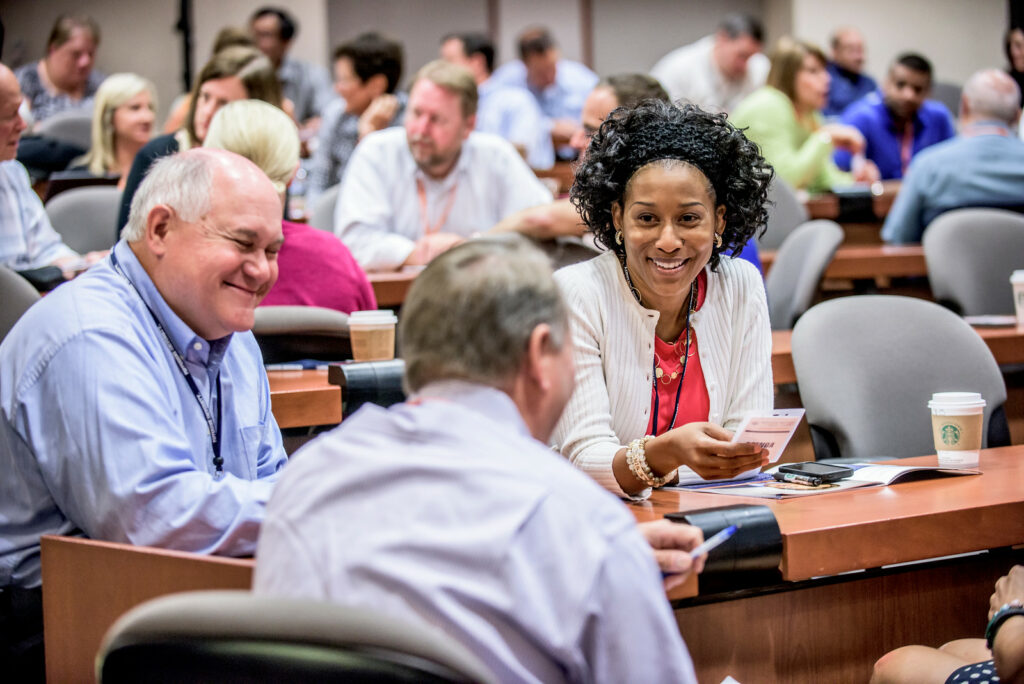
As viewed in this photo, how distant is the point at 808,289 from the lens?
3621 millimetres

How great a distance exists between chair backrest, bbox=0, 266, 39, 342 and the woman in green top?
446 centimetres

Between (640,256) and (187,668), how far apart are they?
1454 millimetres

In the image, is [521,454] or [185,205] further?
[185,205]

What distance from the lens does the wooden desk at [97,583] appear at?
1.39 metres

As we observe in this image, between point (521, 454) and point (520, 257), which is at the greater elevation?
point (520, 257)

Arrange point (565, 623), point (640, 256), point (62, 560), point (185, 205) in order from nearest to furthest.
A: 1. point (565, 623)
2. point (62, 560)
3. point (185, 205)
4. point (640, 256)

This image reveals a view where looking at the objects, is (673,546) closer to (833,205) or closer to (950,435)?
(950,435)

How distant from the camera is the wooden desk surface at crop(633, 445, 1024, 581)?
5.41 ft

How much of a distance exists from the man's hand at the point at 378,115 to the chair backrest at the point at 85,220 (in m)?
1.46

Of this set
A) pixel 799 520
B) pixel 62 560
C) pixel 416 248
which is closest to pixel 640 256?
pixel 799 520

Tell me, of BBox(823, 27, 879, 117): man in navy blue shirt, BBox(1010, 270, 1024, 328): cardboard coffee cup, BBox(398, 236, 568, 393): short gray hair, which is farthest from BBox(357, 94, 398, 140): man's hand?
BBox(398, 236, 568, 393): short gray hair

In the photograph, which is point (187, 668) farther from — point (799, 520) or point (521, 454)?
point (799, 520)

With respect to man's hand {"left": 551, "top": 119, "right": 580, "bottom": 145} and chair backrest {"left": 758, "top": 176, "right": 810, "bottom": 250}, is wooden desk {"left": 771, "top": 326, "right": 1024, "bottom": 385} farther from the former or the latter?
man's hand {"left": 551, "top": 119, "right": 580, "bottom": 145}

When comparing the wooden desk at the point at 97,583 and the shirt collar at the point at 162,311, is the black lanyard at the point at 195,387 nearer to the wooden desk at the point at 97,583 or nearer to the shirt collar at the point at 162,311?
the shirt collar at the point at 162,311
